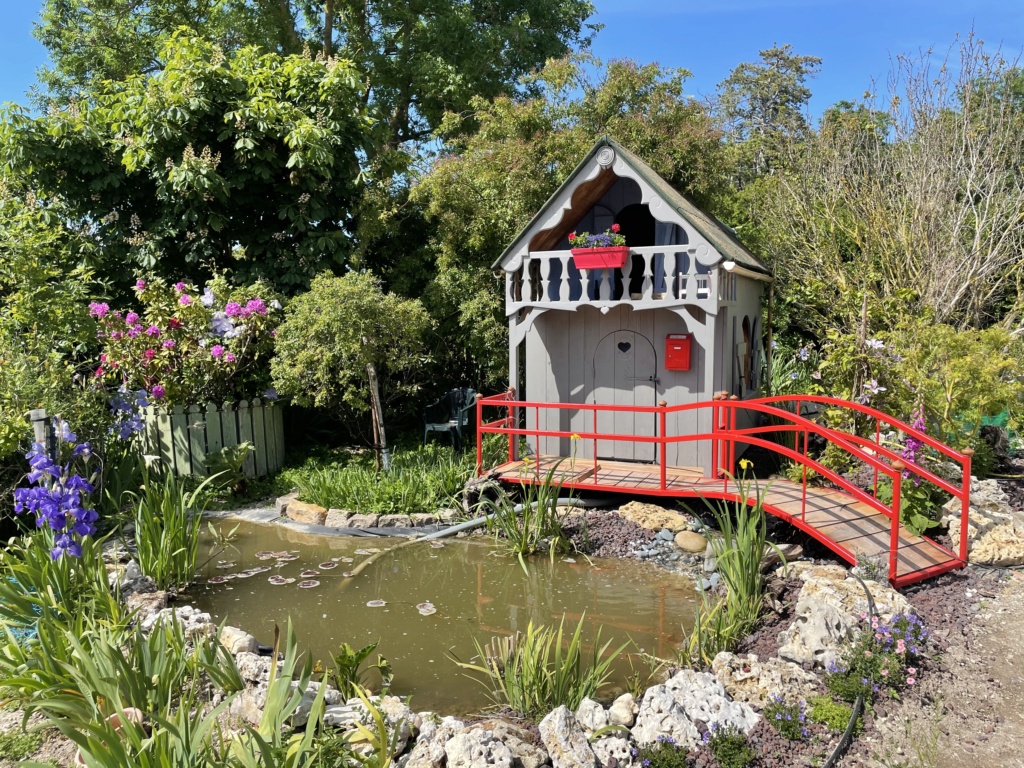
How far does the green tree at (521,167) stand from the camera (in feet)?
38.4

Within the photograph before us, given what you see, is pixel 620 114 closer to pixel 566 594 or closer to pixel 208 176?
pixel 208 176

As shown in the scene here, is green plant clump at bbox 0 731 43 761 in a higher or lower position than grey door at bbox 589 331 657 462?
lower

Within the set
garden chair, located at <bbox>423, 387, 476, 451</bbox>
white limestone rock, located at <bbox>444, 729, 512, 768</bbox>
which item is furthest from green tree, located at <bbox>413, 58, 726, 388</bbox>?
white limestone rock, located at <bbox>444, 729, 512, 768</bbox>

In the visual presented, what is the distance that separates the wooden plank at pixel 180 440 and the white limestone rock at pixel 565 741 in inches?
298

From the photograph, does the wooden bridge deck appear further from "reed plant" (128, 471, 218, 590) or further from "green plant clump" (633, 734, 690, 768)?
"reed plant" (128, 471, 218, 590)

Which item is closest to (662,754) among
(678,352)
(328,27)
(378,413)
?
(678,352)

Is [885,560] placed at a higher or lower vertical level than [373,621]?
higher

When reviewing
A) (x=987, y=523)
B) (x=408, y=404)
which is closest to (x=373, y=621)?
(x=987, y=523)

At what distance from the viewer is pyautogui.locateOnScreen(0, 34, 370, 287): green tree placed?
38.2ft

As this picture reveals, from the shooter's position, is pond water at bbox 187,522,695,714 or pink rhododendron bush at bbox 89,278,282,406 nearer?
pond water at bbox 187,522,695,714

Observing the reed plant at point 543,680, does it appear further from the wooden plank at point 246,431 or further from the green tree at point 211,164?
the green tree at point 211,164

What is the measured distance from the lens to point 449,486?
30.4 ft

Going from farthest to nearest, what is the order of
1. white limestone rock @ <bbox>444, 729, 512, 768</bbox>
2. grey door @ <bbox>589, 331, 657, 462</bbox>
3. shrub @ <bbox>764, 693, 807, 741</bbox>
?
grey door @ <bbox>589, 331, 657, 462</bbox>, shrub @ <bbox>764, 693, 807, 741</bbox>, white limestone rock @ <bbox>444, 729, 512, 768</bbox>

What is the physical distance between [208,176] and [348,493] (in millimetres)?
5761
